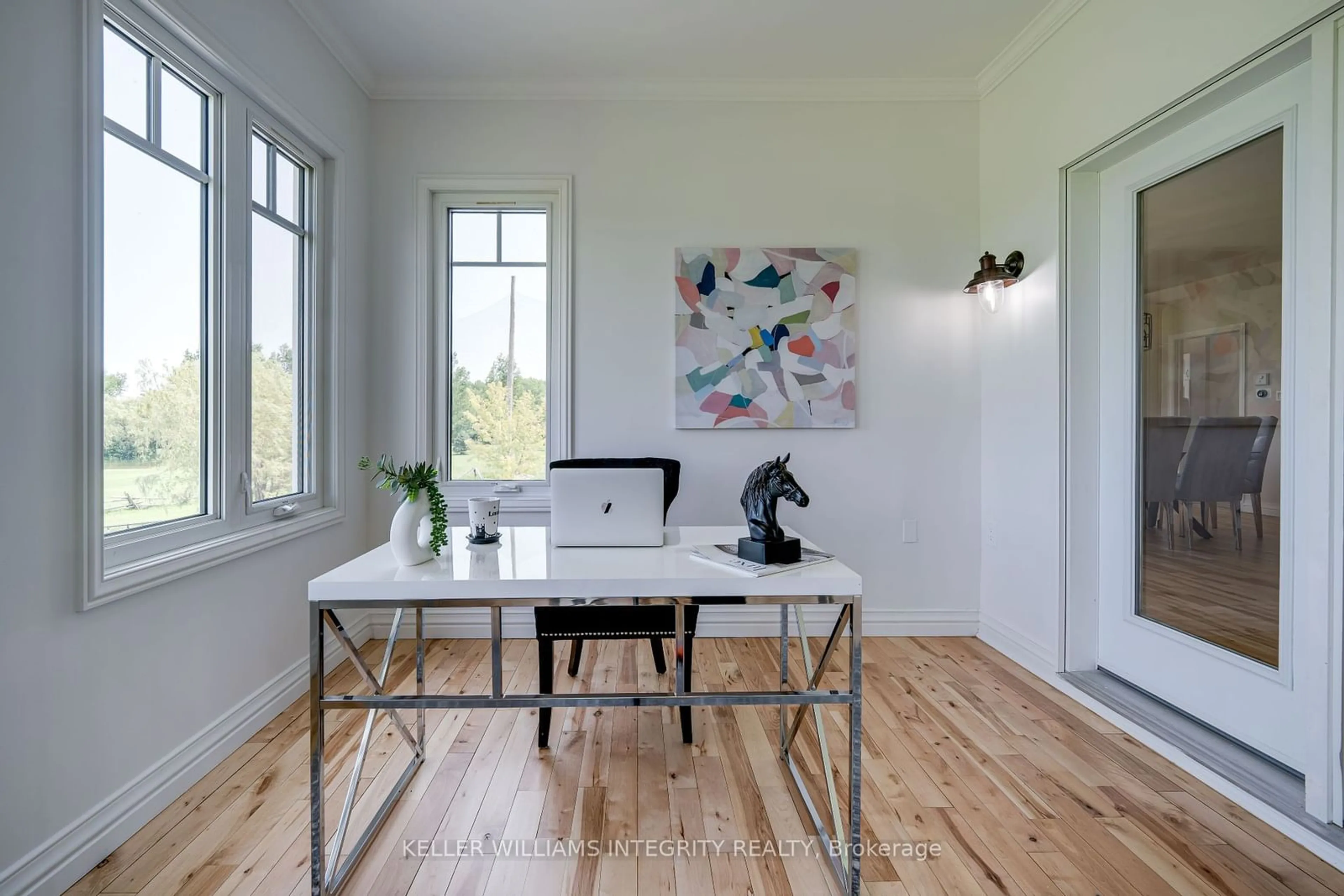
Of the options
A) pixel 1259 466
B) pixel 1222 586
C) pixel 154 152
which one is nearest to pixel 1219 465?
pixel 1259 466

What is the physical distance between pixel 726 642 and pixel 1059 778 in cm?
155

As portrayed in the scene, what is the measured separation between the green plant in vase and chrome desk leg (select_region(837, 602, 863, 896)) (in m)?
1.08

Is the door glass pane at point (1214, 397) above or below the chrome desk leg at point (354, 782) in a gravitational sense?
above

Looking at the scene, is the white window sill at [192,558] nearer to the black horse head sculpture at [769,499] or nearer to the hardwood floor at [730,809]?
the hardwood floor at [730,809]

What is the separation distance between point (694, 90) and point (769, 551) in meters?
2.66

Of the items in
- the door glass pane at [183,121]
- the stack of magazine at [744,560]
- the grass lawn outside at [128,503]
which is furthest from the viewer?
the door glass pane at [183,121]

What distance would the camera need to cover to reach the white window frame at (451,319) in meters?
3.12

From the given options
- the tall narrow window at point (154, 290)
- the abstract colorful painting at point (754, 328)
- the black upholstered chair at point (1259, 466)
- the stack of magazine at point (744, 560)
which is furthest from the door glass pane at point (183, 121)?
the black upholstered chair at point (1259, 466)

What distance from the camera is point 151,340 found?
1.83m

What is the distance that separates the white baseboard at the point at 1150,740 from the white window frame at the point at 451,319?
93.8 inches

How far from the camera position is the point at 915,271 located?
10.4 feet

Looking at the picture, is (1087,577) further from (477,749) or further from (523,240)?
(523,240)

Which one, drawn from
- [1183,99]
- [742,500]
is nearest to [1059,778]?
[742,500]

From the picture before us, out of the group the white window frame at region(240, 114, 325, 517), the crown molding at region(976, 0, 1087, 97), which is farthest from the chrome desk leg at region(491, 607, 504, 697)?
the crown molding at region(976, 0, 1087, 97)
